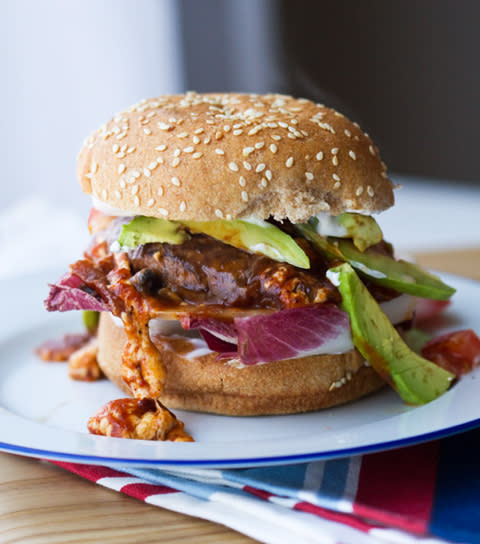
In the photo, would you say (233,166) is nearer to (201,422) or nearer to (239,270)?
(239,270)

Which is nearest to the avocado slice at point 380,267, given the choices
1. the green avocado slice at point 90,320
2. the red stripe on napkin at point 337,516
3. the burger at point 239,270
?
the burger at point 239,270

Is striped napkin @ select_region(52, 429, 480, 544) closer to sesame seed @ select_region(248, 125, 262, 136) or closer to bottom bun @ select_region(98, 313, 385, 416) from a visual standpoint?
bottom bun @ select_region(98, 313, 385, 416)

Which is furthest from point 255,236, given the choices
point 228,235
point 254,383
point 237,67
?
point 237,67

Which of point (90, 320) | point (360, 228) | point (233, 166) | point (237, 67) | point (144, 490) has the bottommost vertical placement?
point (90, 320)

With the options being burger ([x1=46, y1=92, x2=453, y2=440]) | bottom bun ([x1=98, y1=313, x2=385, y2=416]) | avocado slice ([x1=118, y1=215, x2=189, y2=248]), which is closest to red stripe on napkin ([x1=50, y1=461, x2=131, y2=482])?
burger ([x1=46, y1=92, x2=453, y2=440])

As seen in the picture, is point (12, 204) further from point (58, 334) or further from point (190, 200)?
point (190, 200)
